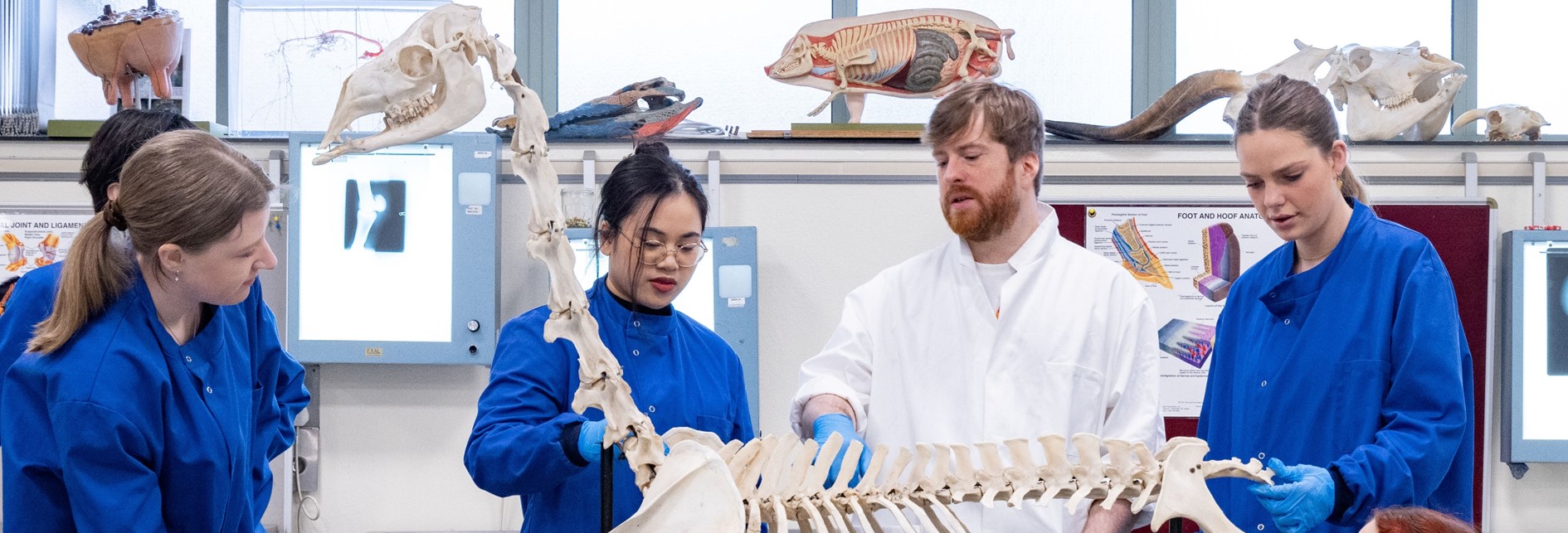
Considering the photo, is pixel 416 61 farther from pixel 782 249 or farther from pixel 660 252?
pixel 782 249

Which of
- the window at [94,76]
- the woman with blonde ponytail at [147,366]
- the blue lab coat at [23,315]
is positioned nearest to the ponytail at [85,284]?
the woman with blonde ponytail at [147,366]

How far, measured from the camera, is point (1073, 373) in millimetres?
1821

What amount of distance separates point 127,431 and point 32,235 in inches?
92.5

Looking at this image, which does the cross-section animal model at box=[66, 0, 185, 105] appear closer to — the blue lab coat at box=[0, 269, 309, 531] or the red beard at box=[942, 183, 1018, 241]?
the blue lab coat at box=[0, 269, 309, 531]

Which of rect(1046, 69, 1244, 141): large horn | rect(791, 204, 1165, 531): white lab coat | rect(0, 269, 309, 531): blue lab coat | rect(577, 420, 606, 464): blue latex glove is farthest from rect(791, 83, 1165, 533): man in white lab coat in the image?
rect(1046, 69, 1244, 141): large horn

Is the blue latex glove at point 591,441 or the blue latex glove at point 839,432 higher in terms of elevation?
the blue latex glove at point 591,441

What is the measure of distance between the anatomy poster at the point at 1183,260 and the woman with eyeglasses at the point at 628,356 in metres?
1.90

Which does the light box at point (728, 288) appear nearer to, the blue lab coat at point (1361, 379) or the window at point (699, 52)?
the window at point (699, 52)

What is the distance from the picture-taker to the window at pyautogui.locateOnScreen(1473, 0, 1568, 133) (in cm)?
385

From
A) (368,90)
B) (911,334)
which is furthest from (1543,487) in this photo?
(368,90)

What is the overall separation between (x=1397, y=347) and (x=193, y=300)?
156 centimetres

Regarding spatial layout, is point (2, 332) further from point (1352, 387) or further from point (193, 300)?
point (1352, 387)

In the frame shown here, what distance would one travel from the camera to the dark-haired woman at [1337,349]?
160 centimetres

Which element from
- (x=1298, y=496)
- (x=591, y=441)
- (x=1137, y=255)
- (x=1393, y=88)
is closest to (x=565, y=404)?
(x=591, y=441)
